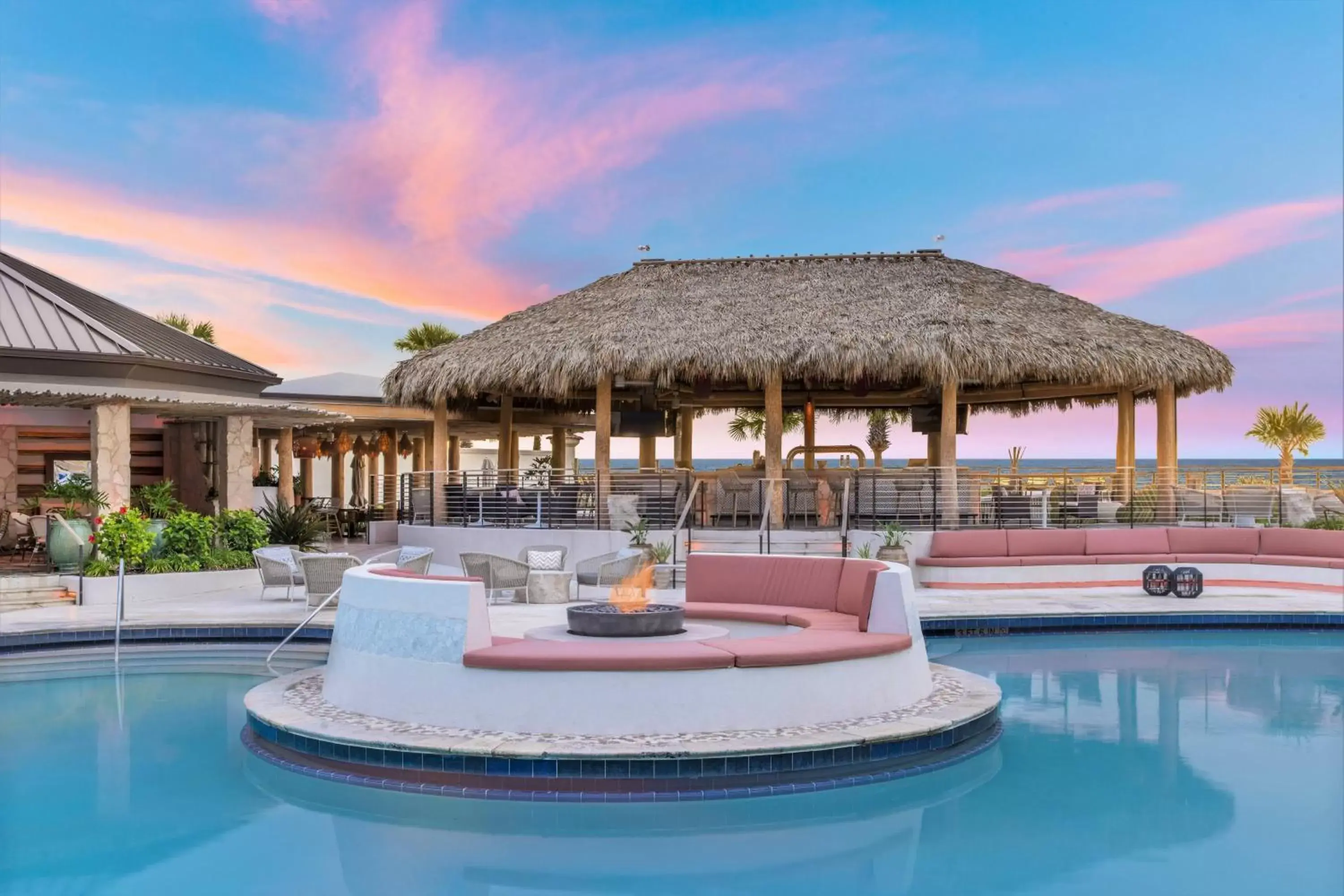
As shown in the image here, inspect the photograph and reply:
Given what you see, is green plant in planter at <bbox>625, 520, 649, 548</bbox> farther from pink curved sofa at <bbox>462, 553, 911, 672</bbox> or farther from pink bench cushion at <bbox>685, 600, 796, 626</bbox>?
pink bench cushion at <bbox>685, 600, 796, 626</bbox>

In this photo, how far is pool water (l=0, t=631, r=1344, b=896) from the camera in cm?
497

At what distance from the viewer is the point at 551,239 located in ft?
80.2

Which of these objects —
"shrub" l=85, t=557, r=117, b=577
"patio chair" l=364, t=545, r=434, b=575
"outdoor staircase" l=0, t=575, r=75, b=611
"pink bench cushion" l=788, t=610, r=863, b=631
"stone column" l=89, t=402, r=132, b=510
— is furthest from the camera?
"stone column" l=89, t=402, r=132, b=510

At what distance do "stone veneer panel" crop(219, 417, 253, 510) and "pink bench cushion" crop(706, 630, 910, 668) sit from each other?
1117cm

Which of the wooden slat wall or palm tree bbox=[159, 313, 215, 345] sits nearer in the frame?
the wooden slat wall

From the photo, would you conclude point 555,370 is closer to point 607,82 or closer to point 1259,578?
point 607,82

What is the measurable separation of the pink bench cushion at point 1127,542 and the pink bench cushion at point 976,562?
1199 millimetres

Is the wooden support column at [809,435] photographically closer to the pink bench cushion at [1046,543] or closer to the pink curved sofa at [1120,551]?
the pink curved sofa at [1120,551]

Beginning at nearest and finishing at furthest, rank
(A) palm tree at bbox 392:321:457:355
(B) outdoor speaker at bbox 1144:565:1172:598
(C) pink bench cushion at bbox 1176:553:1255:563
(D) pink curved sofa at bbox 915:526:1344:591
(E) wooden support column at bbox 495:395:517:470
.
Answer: (B) outdoor speaker at bbox 1144:565:1172:598, (D) pink curved sofa at bbox 915:526:1344:591, (C) pink bench cushion at bbox 1176:553:1255:563, (E) wooden support column at bbox 495:395:517:470, (A) palm tree at bbox 392:321:457:355

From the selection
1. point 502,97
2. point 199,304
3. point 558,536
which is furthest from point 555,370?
point 199,304

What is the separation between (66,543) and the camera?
43.5 feet

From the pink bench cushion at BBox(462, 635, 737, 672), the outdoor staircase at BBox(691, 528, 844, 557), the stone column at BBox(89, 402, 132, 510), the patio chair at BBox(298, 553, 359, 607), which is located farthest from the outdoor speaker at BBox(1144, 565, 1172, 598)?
the stone column at BBox(89, 402, 132, 510)

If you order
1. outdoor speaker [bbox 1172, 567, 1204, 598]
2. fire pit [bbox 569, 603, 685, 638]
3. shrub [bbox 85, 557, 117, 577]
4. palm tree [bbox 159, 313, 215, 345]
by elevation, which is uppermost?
palm tree [bbox 159, 313, 215, 345]

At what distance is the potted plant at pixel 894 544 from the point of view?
14.2 meters
